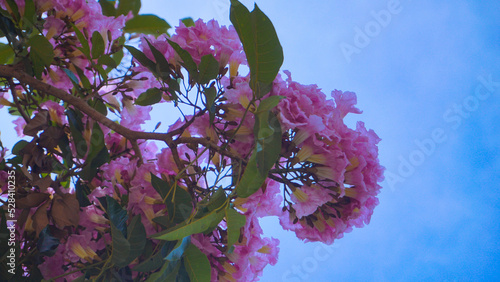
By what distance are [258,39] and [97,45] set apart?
0.41m

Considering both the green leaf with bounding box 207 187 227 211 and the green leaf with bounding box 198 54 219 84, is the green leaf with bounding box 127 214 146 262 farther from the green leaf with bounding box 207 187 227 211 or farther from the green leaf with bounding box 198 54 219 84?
the green leaf with bounding box 198 54 219 84

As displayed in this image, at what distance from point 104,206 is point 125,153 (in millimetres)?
240

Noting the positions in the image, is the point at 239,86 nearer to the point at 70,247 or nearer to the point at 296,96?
the point at 296,96

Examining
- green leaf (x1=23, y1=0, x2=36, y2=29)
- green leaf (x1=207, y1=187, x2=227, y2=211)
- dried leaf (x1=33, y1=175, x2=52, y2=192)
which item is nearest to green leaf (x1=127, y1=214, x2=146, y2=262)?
green leaf (x1=207, y1=187, x2=227, y2=211)

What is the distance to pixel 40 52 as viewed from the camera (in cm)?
77

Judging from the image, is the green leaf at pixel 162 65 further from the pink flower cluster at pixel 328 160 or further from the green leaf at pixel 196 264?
the green leaf at pixel 196 264

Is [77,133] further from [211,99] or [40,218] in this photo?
[211,99]

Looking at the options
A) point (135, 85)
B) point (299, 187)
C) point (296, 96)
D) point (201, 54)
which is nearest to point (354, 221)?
point (299, 187)

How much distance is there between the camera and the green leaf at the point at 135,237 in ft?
1.99

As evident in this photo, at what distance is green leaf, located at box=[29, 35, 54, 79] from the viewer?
747 mm

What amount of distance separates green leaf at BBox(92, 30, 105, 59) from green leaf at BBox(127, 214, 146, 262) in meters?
0.35

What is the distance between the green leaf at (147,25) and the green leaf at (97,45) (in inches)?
10.4

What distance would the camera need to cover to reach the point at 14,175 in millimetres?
787

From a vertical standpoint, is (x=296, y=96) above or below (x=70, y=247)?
above
